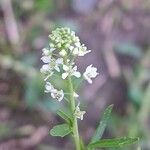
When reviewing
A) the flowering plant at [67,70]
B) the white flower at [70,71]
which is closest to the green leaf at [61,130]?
the flowering plant at [67,70]

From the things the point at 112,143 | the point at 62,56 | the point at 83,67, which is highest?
the point at 83,67

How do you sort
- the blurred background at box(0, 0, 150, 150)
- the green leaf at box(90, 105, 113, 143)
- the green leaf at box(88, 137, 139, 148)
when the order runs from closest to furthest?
1. the green leaf at box(88, 137, 139, 148)
2. the green leaf at box(90, 105, 113, 143)
3. the blurred background at box(0, 0, 150, 150)

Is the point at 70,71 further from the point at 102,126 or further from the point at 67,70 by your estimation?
the point at 102,126

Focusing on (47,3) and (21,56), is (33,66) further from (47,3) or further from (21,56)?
(47,3)

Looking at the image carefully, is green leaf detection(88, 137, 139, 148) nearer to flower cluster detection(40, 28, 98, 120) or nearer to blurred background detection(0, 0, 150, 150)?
flower cluster detection(40, 28, 98, 120)

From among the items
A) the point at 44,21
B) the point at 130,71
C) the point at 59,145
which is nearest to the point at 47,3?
the point at 44,21

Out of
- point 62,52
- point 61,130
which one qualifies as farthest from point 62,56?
point 61,130

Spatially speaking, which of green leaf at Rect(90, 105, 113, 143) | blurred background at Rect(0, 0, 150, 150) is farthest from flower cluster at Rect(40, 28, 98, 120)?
blurred background at Rect(0, 0, 150, 150)

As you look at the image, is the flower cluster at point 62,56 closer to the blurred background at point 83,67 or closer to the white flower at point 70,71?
the white flower at point 70,71
